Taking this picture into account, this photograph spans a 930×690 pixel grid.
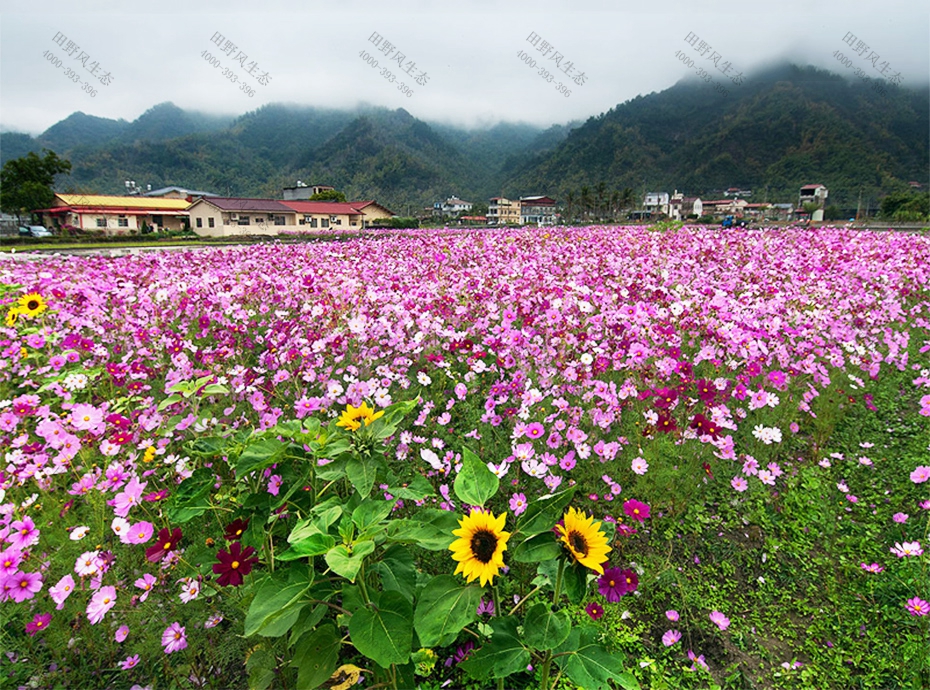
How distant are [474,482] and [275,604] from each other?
21.1 inches

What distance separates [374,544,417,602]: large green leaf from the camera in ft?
3.94

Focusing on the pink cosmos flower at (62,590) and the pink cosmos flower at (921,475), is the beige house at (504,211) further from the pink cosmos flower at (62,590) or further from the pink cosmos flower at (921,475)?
the pink cosmos flower at (62,590)

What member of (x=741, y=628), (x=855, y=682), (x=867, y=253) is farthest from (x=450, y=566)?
(x=867, y=253)

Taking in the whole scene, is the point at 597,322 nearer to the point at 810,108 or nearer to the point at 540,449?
the point at 540,449

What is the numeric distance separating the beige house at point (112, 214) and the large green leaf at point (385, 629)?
1925 inches

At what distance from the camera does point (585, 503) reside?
2611 millimetres

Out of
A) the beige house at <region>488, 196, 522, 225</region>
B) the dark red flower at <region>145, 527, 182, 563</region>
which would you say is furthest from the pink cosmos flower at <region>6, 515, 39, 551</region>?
the beige house at <region>488, 196, 522, 225</region>

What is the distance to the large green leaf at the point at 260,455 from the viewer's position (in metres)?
1.28

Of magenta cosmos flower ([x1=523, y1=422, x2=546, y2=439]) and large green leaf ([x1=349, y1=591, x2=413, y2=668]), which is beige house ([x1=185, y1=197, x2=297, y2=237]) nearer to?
magenta cosmos flower ([x1=523, y1=422, x2=546, y2=439])

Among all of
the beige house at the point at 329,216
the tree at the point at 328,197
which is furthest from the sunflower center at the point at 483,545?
the tree at the point at 328,197

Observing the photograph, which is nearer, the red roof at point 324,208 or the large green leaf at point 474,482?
the large green leaf at point 474,482

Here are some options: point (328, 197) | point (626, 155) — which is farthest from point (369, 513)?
point (626, 155)

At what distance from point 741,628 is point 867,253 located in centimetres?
774

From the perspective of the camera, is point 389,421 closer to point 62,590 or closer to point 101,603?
point 101,603
